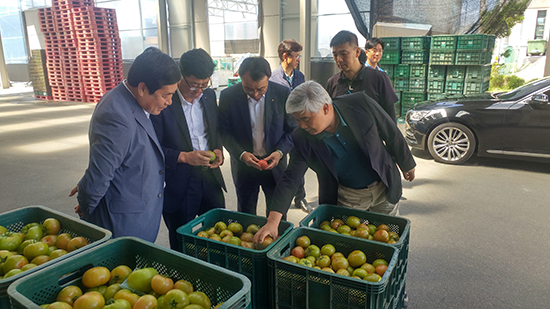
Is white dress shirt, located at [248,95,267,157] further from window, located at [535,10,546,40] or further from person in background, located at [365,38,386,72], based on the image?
window, located at [535,10,546,40]

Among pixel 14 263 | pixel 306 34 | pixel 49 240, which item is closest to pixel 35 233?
pixel 49 240

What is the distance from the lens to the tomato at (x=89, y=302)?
4.38ft

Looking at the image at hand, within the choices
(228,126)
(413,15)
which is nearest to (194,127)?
(228,126)

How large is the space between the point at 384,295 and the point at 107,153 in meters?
1.45

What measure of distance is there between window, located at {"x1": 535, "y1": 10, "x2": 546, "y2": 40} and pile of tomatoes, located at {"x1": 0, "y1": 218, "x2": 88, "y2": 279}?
26044 millimetres

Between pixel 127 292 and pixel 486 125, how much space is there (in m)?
6.10

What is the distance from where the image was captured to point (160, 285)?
4.72 ft

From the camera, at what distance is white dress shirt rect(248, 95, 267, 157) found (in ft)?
10.1

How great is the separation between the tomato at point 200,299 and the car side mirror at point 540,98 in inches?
238

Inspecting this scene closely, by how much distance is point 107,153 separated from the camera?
1812 millimetres

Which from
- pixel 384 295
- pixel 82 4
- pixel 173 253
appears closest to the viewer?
pixel 173 253

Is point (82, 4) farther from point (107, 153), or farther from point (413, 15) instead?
point (107, 153)

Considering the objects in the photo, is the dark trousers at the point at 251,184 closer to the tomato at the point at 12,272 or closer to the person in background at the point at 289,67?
the person in background at the point at 289,67

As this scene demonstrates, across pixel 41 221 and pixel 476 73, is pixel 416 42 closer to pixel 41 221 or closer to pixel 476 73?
pixel 476 73
